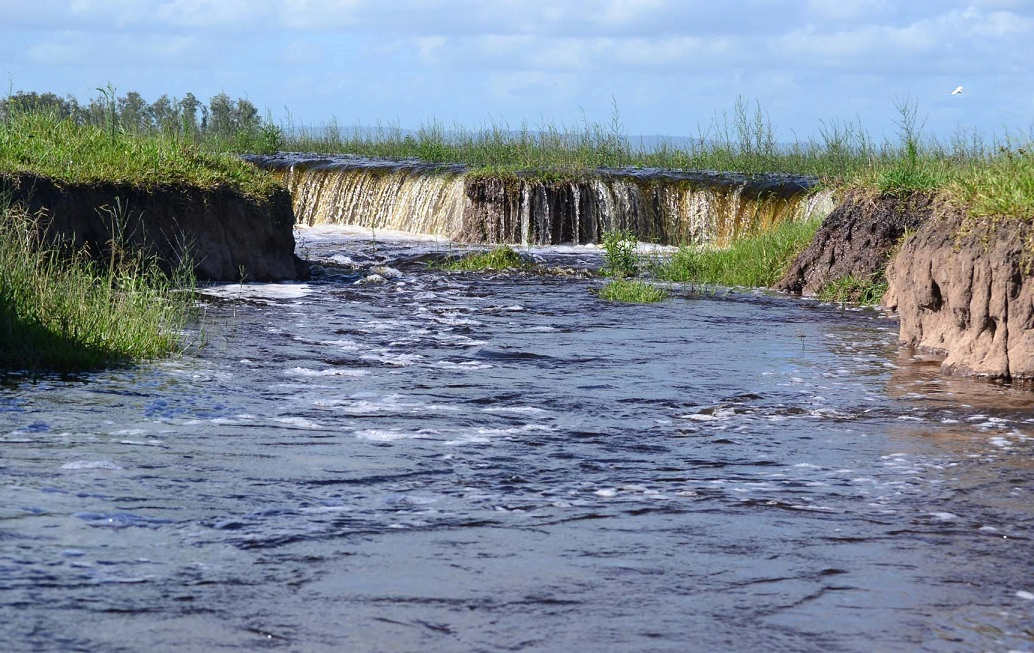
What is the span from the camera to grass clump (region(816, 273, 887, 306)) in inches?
653

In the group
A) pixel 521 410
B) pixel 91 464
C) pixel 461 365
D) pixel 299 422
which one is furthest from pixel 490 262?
pixel 91 464

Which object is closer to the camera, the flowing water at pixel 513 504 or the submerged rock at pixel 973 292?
the flowing water at pixel 513 504

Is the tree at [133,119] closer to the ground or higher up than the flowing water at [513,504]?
higher up

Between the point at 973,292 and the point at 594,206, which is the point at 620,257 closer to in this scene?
the point at 594,206

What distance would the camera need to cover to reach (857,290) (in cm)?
1680

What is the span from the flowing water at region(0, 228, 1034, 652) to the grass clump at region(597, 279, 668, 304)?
15.1ft

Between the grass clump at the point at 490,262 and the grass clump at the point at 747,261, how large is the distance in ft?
7.58

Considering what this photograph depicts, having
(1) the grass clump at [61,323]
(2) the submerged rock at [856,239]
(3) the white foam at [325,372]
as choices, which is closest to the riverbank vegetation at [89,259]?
(1) the grass clump at [61,323]

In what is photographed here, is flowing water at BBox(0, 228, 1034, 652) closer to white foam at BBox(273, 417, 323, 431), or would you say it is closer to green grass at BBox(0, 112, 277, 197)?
white foam at BBox(273, 417, 323, 431)

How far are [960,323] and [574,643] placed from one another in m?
7.73

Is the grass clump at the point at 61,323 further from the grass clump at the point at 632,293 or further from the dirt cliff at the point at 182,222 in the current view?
the grass clump at the point at 632,293

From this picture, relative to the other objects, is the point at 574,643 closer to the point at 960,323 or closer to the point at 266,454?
the point at 266,454

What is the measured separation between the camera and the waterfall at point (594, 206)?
80.9ft

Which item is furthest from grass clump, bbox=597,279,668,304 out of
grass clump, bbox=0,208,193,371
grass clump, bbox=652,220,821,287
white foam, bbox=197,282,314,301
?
grass clump, bbox=0,208,193,371
